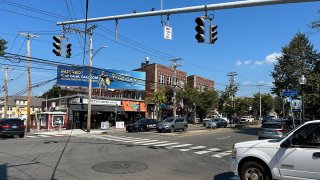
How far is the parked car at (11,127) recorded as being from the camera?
30.6 meters

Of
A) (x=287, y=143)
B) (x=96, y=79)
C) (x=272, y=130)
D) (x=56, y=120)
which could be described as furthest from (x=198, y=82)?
(x=287, y=143)

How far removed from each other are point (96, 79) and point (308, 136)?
51.7 m

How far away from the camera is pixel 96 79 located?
5797cm

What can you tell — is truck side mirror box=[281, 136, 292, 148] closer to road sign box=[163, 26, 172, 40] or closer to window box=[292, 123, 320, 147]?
window box=[292, 123, 320, 147]

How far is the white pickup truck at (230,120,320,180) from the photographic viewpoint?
7957 millimetres

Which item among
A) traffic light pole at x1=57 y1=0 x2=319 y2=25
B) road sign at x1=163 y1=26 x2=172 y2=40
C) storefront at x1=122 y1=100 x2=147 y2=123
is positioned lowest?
storefront at x1=122 y1=100 x2=147 y2=123

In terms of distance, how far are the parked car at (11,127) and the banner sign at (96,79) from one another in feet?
66.7

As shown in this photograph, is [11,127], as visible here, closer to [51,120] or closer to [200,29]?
[51,120]

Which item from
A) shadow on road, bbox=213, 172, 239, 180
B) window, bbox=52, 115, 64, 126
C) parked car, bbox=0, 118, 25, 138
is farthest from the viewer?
window, bbox=52, 115, 64, 126

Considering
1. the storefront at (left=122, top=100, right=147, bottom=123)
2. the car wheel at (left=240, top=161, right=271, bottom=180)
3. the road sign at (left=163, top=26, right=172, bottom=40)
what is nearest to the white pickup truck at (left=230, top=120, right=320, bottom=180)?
the car wheel at (left=240, top=161, right=271, bottom=180)

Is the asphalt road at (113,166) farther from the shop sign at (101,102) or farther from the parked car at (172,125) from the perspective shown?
the shop sign at (101,102)

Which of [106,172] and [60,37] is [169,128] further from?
[106,172]

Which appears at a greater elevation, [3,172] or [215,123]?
[215,123]

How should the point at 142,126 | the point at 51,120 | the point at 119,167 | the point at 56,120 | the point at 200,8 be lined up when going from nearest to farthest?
the point at 119,167 → the point at 200,8 → the point at 142,126 → the point at 51,120 → the point at 56,120
